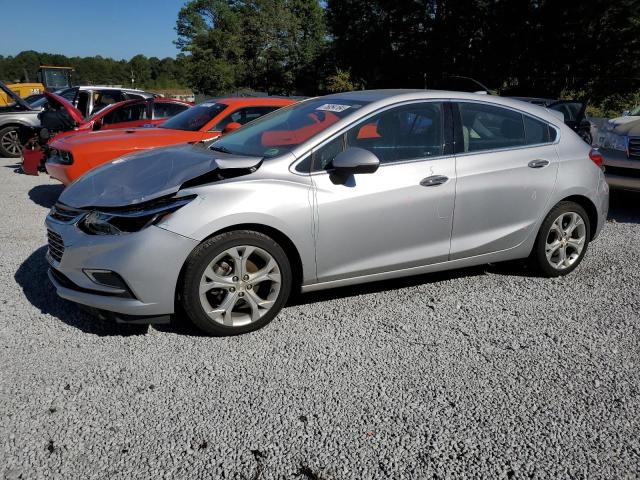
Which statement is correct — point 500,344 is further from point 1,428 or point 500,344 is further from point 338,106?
point 1,428

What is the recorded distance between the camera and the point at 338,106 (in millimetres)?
4078

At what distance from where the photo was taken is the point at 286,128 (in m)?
4.16

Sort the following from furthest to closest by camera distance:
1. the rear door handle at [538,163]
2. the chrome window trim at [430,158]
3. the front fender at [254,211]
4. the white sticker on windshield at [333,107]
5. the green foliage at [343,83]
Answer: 1. the green foliage at [343,83]
2. the rear door handle at [538,163]
3. the white sticker on windshield at [333,107]
4. the chrome window trim at [430,158]
5. the front fender at [254,211]

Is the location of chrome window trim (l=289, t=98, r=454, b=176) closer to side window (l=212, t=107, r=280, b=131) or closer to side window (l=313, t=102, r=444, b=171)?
side window (l=313, t=102, r=444, b=171)

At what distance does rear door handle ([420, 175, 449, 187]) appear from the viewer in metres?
3.87

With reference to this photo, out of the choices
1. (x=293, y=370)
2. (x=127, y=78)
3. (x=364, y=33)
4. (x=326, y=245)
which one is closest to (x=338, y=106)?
(x=326, y=245)

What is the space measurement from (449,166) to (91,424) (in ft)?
9.42

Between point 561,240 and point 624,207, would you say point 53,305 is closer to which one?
point 561,240

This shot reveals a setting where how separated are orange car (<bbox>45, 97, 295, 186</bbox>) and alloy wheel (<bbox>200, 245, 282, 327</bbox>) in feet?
9.86

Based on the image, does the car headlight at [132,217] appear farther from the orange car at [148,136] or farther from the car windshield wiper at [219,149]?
the orange car at [148,136]

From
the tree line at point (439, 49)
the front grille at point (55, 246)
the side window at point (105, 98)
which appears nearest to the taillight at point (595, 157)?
the front grille at point (55, 246)

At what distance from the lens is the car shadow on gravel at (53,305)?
3.58 meters

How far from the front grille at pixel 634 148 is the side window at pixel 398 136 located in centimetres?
404

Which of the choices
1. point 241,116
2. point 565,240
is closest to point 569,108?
point 241,116
